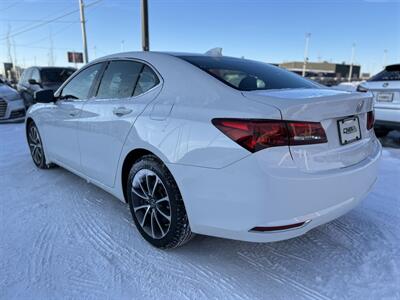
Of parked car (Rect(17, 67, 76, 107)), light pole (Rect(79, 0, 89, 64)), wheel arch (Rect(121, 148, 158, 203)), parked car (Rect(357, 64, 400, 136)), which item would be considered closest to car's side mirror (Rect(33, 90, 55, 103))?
wheel arch (Rect(121, 148, 158, 203))

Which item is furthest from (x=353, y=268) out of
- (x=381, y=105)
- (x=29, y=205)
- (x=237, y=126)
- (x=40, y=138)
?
(x=381, y=105)

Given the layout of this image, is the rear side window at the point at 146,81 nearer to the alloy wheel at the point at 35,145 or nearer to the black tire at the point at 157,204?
the black tire at the point at 157,204

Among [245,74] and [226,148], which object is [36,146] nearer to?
[245,74]

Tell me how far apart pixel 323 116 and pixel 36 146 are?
388cm

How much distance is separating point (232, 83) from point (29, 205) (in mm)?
2431

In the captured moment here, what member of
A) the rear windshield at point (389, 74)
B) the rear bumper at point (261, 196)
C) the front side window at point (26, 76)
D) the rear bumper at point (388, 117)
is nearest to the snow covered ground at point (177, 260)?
the rear bumper at point (261, 196)

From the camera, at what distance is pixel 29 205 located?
10.2ft

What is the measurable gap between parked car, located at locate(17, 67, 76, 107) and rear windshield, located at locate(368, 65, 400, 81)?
8.93 meters

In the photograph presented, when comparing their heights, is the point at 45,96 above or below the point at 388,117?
above

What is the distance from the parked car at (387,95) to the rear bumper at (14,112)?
835cm

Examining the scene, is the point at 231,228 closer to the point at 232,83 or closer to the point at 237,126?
the point at 237,126

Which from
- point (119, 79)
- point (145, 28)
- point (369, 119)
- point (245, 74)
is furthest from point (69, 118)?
point (145, 28)

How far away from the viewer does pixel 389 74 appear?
539 cm

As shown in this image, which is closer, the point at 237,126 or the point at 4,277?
the point at 237,126
